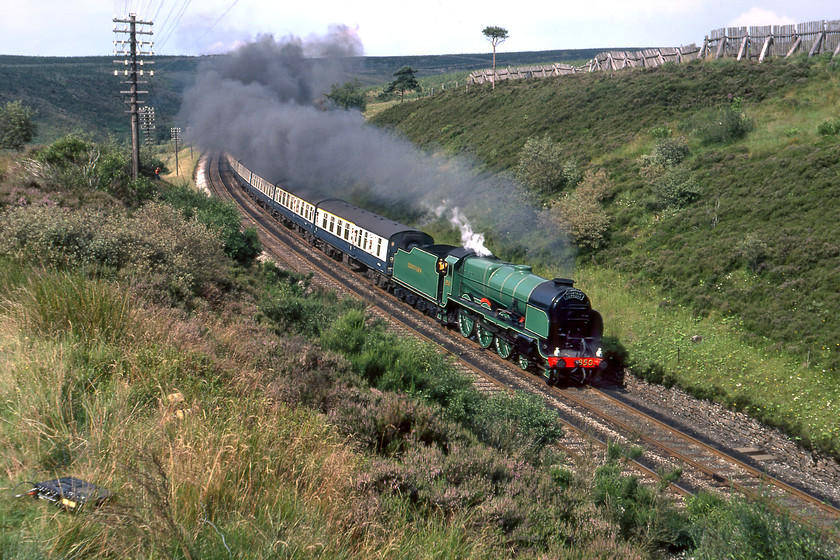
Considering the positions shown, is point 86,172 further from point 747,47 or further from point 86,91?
point 86,91

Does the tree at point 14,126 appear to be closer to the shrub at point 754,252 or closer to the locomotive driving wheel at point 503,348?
the locomotive driving wheel at point 503,348

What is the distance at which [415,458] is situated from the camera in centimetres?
654

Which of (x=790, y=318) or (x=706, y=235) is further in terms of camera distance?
(x=706, y=235)

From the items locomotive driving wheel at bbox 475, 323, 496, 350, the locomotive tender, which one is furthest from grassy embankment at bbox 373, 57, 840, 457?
locomotive driving wheel at bbox 475, 323, 496, 350

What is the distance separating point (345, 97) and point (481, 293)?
195 feet

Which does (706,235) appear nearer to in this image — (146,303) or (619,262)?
(619,262)

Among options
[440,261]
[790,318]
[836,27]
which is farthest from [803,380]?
[836,27]

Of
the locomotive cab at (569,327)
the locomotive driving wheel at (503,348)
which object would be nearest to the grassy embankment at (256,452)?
the locomotive cab at (569,327)

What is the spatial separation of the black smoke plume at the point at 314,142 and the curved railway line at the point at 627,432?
10.6 m

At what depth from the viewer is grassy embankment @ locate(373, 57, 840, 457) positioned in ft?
55.0

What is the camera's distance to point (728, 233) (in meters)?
23.0

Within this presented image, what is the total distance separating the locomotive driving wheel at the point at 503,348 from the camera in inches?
749

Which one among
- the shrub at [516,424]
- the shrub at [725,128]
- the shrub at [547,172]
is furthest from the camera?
the shrub at [547,172]

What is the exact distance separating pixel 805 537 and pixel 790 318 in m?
12.5
